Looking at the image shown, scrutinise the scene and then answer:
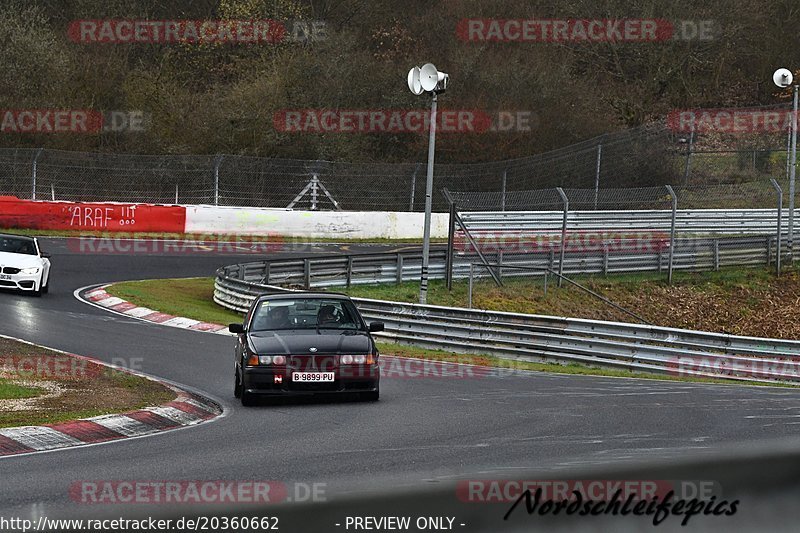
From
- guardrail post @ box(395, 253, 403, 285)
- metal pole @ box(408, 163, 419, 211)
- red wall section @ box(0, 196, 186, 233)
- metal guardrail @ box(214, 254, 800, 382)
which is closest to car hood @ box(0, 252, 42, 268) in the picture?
metal guardrail @ box(214, 254, 800, 382)

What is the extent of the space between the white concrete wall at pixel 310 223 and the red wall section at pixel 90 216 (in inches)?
28.4

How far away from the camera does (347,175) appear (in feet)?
133

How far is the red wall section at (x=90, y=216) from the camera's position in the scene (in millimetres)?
36750

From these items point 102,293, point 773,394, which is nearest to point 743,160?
point 102,293

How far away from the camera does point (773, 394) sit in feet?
45.0

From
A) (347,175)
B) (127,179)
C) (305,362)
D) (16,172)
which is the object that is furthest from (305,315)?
(347,175)

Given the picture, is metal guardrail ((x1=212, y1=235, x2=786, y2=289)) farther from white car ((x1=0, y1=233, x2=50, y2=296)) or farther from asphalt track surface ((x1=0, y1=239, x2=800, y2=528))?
asphalt track surface ((x1=0, y1=239, x2=800, y2=528))

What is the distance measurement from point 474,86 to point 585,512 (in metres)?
45.4

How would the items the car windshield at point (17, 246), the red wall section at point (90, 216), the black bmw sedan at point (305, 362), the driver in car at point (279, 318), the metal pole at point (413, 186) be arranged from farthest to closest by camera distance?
the metal pole at point (413, 186), the red wall section at point (90, 216), the car windshield at point (17, 246), the driver in car at point (279, 318), the black bmw sedan at point (305, 362)

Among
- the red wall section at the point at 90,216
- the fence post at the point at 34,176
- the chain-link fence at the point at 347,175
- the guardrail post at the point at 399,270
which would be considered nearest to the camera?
the guardrail post at the point at 399,270

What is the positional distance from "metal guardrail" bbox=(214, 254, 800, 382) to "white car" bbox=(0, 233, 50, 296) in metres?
7.71

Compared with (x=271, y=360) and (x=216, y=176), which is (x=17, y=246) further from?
(x=271, y=360)

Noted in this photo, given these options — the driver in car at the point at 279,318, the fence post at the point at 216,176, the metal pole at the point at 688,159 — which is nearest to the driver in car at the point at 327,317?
the driver in car at the point at 279,318

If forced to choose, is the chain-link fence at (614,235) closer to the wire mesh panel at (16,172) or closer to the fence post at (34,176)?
the fence post at (34,176)
